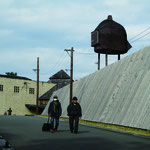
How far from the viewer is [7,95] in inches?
2913

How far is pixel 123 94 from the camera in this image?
20.5m

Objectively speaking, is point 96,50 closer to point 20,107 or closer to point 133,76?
point 133,76

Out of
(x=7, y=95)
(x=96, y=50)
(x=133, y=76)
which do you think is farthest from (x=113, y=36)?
(x=7, y=95)

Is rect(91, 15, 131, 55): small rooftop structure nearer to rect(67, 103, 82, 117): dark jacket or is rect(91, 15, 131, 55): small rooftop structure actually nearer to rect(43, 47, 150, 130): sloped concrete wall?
rect(43, 47, 150, 130): sloped concrete wall

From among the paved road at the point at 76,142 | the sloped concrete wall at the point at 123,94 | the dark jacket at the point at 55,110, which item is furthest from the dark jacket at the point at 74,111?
the sloped concrete wall at the point at 123,94

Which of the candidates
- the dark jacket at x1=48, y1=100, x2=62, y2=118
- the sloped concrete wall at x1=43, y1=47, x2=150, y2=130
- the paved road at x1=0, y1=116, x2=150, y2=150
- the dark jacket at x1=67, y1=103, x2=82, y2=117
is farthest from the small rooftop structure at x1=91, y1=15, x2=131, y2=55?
the paved road at x1=0, y1=116, x2=150, y2=150

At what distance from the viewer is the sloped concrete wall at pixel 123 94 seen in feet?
56.4

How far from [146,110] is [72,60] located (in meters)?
21.7

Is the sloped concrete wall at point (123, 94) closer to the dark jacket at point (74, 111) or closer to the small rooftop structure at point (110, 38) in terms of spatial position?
the dark jacket at point (74, 111)

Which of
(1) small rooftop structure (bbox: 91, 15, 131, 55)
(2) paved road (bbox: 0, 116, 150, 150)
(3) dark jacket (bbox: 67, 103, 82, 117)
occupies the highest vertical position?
(1) small rooftop structure (bbox: 91, 15, 131, 55)

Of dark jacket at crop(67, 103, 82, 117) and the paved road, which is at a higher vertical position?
dark jacket at crop(67, 103, 82, 117)

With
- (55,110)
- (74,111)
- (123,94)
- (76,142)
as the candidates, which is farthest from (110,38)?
(76,142)

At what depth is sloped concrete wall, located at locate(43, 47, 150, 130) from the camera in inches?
677

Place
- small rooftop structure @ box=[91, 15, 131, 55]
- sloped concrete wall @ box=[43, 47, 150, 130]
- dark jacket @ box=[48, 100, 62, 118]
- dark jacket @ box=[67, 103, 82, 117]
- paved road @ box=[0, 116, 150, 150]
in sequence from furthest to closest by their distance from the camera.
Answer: small rooftop structure @ box=[91, 15, 131, 55] → sloped concrete wall @ box=[43, 47, 150, 130] → dark jacket @ box=[48, 100, 62, 118] → dark jacket @ box=[67, 103, 82, 117] → paved road @ box=[0, 116, 150, 150]
